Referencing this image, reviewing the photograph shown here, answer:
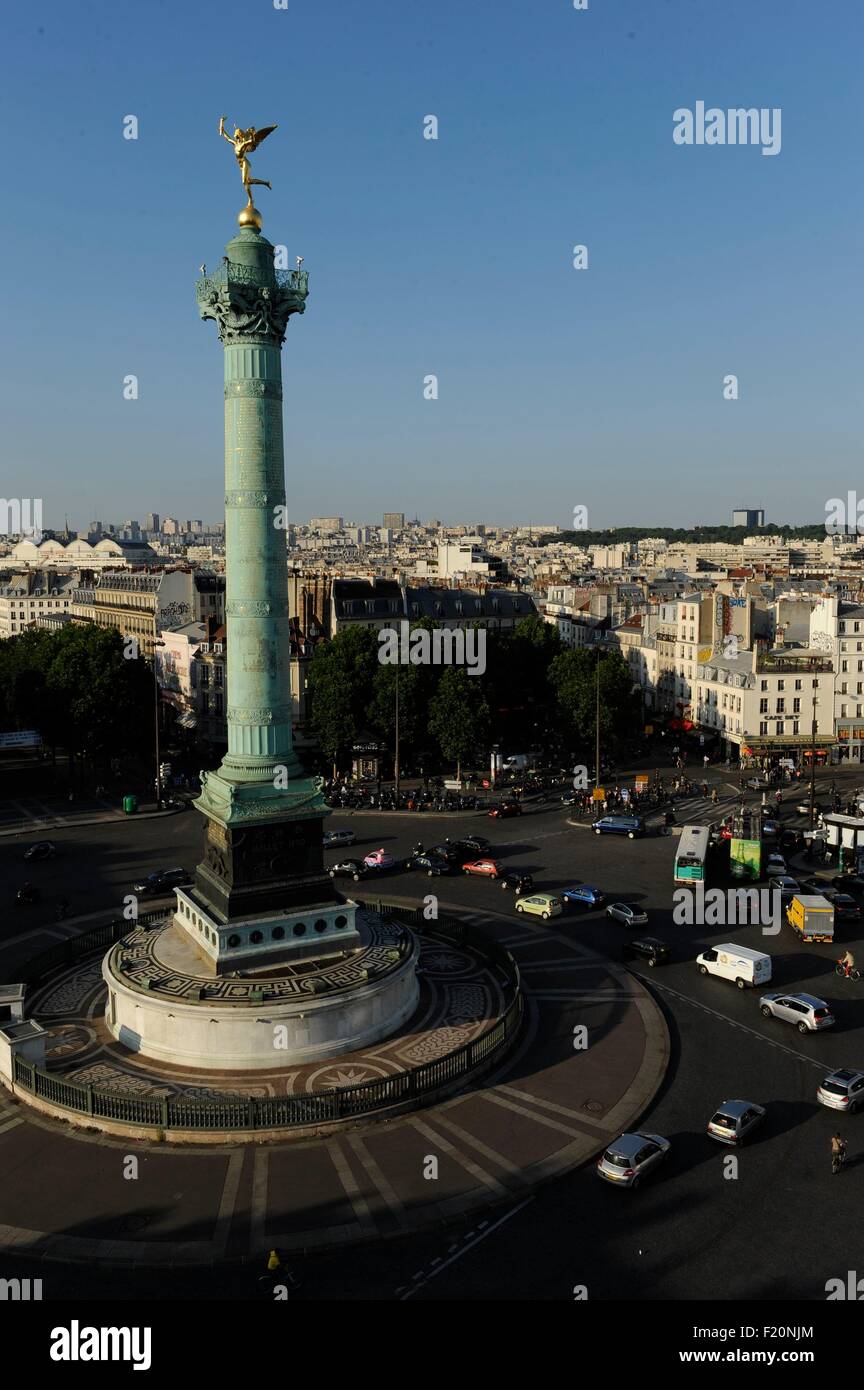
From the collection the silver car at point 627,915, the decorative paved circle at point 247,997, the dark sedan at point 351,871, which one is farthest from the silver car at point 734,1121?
the dark sedan at point 351,871

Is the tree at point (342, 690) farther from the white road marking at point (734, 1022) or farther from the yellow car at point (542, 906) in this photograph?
the white road marking at point (734, 1022)

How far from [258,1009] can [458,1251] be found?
418 inches

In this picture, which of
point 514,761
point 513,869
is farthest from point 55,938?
point 514,761

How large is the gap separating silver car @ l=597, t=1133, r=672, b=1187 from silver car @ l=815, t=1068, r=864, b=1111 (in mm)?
6013

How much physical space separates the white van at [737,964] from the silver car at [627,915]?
5.51 m

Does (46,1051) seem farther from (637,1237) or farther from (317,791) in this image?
(637,1237)

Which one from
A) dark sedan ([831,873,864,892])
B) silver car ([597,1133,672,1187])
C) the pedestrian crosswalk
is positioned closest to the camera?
silver car ([597,1133,672,1187])

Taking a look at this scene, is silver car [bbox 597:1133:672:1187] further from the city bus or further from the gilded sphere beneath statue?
the gilded sphere beneath statue

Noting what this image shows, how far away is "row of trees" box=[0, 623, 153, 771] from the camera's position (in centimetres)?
7812

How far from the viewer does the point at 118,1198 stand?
2509 cm

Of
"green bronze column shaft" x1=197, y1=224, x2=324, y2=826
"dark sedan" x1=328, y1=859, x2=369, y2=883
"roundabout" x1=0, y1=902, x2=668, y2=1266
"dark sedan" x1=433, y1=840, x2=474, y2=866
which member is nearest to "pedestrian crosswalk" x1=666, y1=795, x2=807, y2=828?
"dark sedan" x1=433, y1=840, x2=474, y2=866

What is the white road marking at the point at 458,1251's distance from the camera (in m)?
21.8
